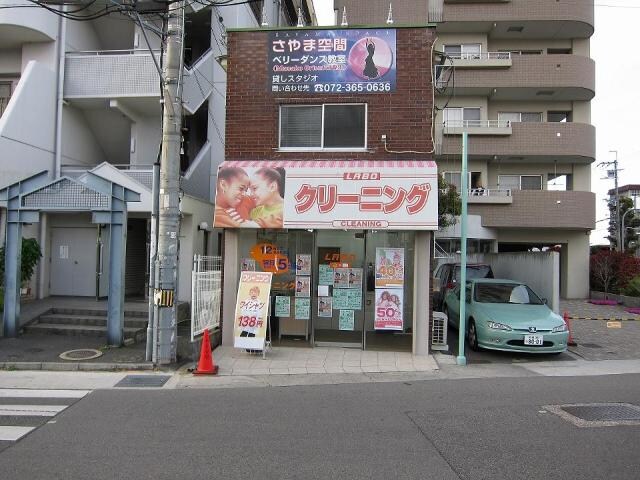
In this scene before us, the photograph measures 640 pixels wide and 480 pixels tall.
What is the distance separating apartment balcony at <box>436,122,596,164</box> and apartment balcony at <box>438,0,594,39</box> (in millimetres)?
4498

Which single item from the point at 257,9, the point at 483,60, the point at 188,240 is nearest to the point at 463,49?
the point at 483,60

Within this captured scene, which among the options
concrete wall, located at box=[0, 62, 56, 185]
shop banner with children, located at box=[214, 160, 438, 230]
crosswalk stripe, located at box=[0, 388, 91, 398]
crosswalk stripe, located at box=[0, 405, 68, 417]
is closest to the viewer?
crosswalk stripe, located at box=[0, 405, 68, 417]

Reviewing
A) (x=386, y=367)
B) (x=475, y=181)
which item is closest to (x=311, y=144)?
(x=386, y=367)

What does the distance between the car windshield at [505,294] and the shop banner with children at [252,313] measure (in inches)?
194

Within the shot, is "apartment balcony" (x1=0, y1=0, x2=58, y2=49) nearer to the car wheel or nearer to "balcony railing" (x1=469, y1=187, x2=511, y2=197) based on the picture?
the car wheel

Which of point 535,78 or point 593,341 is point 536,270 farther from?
point 535,78

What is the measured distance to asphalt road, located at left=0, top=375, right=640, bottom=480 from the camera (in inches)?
172

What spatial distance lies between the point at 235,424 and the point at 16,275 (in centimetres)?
709

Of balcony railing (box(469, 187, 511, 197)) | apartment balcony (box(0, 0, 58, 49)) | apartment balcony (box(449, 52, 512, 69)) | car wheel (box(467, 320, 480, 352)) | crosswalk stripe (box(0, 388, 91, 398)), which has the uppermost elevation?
apartment balcony (box(449, 52, 512, 69))

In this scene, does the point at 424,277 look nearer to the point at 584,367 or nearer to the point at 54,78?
the point at 584,367

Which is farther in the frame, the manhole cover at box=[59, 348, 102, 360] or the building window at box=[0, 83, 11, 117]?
the building window at box=[0, 83, 11, 117]

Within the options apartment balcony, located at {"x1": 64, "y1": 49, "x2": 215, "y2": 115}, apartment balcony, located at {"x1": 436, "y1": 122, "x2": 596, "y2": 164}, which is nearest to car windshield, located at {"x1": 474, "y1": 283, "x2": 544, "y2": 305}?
apartment balcony, located at {"x1": 64, "y1": 49, "x2": 215, "y2": 115}

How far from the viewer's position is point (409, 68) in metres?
10.0

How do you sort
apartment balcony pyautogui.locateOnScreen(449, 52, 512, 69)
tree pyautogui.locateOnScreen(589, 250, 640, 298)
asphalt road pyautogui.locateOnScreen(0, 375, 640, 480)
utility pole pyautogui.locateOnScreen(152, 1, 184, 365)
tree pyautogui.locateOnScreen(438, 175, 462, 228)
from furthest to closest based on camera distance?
apartment balcony pyautogui.locateOnScreen(449, 52, 512, 69) → tree pyautogui.locateOnScreen(589, 250, 640, 298) → tree pyautogui.locateOnScreen(438, 175, 462, 228) → utility pole pyautogui.locateOnScreen(152, 1, 184, 365) → asphalt road pyautogui.locateOnScreen(0, 375, 640, 480)
